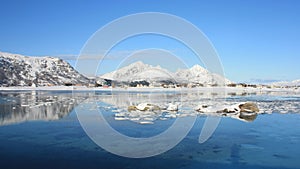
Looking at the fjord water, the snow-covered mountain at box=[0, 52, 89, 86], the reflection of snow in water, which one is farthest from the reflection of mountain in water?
the snow-covered mountain at box=[0, 52, 89, 86]

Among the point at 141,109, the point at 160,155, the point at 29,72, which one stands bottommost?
the point at 160,155

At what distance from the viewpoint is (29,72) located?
162000mm

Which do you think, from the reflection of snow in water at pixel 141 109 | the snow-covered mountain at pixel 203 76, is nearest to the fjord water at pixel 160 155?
the reflection of snow in water at pixel 141 109

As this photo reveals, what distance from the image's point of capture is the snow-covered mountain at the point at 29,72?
142 metres

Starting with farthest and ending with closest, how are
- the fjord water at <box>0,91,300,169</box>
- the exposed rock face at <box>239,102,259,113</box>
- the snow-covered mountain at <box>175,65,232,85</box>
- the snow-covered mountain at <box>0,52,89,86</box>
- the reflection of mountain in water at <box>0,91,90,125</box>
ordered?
the snow-covered mountain at <box>0,52,89,86</box>, the snow-covered mountain at <box>175,65,232,85</box>, the exposed rock face at <box>239,102,259,113</box>, the reflection of mountain in water at <box>0,91,90,125</box>, the fjord water at <box>0,91,300,169</box>

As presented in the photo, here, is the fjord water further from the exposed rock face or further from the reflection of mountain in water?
the exposed rock face

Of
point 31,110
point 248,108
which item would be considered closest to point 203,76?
point 248,108

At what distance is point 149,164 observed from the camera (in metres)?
6.06

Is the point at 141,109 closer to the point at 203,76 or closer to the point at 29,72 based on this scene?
the point at 203,76

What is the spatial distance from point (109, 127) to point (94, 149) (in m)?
3.50

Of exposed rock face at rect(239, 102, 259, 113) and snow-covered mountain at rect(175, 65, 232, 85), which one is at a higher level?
snow-covered mountain at rect(175, 65, 232, 85)

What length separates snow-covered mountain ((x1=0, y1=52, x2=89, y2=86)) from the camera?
466 ft

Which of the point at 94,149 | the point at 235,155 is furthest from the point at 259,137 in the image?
the point at 94,149

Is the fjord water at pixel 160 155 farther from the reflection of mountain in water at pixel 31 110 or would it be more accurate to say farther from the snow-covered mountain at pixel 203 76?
the snow-covered mountain at pixel 203 76
